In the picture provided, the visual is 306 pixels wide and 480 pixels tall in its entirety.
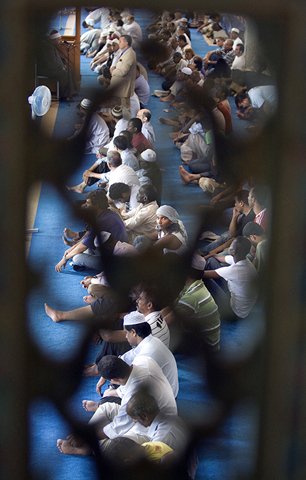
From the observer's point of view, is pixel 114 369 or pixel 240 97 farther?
pixel 240 97

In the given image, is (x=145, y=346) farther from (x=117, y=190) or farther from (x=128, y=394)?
(x=117, y=190)

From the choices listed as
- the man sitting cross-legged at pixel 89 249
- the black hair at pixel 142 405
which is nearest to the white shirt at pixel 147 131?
the man sitting cross-legged at pixel 89 249

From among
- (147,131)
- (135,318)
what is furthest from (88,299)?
(147,131)

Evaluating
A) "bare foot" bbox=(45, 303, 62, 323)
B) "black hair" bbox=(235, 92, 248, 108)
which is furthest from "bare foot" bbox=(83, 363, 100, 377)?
"black hair" bbox=(235, 92, 248, 108)

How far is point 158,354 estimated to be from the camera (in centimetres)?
150

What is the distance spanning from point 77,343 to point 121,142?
222 cm

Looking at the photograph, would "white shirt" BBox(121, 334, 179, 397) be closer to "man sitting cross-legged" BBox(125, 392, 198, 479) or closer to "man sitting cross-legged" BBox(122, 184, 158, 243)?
"man sitting cross-legged" BBox(125, 392, 198, 479)

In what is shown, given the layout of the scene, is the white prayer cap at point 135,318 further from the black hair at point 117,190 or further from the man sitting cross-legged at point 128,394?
the black hair at point 117,190

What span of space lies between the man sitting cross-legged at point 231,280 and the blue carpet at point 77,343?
8 cm

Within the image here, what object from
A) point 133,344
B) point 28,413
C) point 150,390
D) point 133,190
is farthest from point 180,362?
point 28,413

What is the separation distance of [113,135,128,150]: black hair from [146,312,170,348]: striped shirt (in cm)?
124

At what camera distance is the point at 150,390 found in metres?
1.37

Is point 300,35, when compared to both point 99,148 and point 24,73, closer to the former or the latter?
point 24,73

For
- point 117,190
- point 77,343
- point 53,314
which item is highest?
point 77,343
